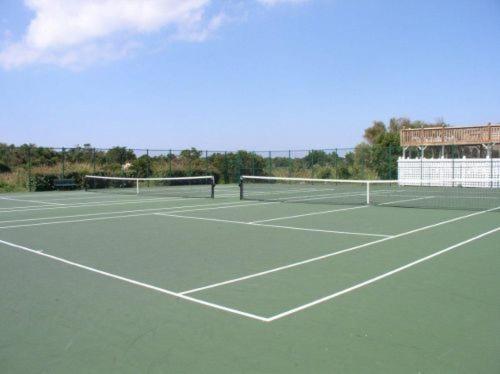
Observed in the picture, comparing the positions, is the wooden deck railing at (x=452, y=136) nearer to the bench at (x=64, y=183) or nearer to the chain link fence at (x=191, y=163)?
the chain link fence at (x=191, y=163)

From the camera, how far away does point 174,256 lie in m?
7.76

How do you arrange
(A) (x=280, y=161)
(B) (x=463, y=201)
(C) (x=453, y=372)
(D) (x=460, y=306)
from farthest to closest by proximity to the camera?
(A) (x=280, y=161)
(B) (x=463, y=201)
(D) (x=460, y=306)
(C) (x=453, y=372)

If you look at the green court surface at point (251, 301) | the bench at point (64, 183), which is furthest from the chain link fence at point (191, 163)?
the green court surface at point (251, 301)

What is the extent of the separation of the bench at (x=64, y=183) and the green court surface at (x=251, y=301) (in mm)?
17577

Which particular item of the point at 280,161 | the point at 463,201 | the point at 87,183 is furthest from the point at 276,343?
the point at 280,161

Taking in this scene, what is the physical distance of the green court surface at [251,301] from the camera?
3785 millimetres

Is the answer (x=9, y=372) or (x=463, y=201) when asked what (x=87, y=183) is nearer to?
(x=463, y=201)

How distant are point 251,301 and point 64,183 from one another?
24.5 meters

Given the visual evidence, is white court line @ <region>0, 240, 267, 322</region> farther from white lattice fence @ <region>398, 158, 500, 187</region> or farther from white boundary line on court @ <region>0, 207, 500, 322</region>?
white lattice fence @ <region>398, 158, 500, 187</region>

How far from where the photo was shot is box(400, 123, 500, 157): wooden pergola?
26422mm

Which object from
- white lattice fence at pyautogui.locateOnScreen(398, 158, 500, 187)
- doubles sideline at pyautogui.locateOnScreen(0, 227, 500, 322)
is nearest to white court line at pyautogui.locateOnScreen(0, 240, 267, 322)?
doubles sideline at pyautogui.locateOnScreen(0, 227, 500, 322)

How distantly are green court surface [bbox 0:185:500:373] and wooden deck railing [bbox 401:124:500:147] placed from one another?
58.6ft

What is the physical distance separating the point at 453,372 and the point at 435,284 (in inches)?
101

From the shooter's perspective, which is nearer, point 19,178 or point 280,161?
point 19,178
